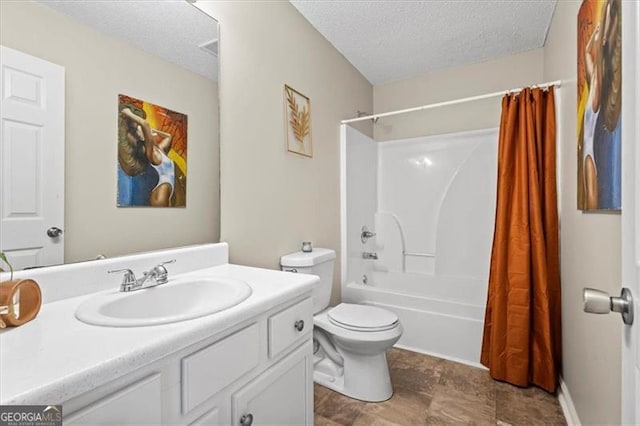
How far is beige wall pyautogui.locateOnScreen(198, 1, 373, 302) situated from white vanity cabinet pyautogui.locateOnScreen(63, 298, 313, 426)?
24.4 inches

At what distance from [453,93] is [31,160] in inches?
116

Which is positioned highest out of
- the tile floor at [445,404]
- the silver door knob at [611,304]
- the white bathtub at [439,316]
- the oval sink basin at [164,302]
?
the silver door knob at [611,304]

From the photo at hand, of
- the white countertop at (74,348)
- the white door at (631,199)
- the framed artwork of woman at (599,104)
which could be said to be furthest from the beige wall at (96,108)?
the framed artwork of woman at (599,104)

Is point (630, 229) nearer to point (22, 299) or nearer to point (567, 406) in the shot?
point (22, 299)

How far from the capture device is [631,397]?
0.50m

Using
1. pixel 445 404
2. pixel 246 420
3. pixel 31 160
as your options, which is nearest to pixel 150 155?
pixel 31 160

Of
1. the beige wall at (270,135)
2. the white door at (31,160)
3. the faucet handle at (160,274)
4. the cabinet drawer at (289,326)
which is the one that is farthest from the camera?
the beige wall at (270,135)

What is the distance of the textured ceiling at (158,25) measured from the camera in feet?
3.24

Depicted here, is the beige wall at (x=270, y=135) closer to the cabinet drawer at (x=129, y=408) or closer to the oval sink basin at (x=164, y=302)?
the oval sink basin at (x=164, y=302)

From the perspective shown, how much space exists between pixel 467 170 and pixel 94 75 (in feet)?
8.71

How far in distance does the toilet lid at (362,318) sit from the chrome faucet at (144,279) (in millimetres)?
994

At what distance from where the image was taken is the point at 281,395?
977 millimetres

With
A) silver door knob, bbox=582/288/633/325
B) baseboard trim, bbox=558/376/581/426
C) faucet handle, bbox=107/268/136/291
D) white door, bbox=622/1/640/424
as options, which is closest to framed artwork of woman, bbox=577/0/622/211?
white door, bbox=622/1/640/424

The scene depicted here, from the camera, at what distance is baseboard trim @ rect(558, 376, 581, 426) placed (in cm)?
143
